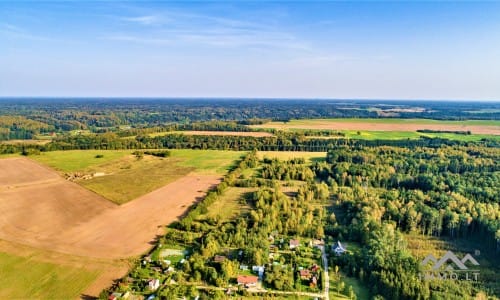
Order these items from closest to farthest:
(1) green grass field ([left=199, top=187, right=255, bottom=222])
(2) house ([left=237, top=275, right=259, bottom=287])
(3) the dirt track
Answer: (2) house ([left=237, top=275, right=259, bottom=287]) < (3) the dirt track < (1) green grass field ([left=199, top=187, right=255, bottom=222])

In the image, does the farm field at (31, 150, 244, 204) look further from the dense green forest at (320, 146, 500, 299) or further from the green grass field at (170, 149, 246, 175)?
the dense green forest at (320, 146, 500, 299)

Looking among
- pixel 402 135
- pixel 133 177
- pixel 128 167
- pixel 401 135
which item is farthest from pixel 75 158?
pixel 402 135

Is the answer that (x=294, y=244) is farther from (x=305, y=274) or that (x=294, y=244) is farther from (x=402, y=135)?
(x=402, y=135)

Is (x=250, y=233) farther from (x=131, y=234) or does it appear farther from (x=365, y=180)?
(x=365, y=180)

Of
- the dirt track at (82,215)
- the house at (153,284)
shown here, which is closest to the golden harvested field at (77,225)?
the dirt track at (82,215)

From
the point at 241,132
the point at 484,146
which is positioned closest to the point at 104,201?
the point at 241,132

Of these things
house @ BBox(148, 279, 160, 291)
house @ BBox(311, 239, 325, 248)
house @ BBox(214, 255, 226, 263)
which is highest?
house @ BBox(214, 255, 226, 263)

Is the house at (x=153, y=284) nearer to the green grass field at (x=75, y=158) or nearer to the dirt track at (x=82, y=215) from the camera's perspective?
the dirt track at (x=82, y=215)

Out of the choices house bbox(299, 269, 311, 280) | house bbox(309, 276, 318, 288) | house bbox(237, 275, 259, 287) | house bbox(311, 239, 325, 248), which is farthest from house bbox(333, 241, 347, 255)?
house bbox(237, 275, 259, 287)
